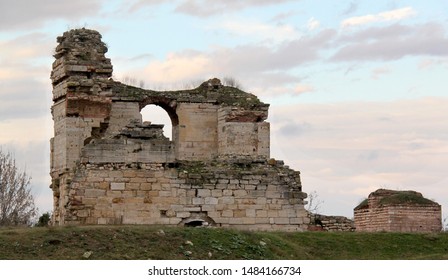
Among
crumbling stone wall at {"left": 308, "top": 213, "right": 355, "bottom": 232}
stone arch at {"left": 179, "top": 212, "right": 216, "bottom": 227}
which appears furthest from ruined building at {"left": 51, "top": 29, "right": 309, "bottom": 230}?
crumbling stone wall at {"left": 308, "top": 213, "right": 355, "bottom": 232}

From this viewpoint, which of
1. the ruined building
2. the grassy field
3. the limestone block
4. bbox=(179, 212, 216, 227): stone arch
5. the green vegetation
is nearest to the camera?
the grassy field

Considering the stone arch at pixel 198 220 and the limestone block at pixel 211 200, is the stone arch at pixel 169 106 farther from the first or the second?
the stone arch at pixel 198 220

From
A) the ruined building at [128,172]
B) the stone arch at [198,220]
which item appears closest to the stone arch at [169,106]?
the ruined building at [128,172]

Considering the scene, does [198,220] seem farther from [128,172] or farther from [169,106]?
[169,106]

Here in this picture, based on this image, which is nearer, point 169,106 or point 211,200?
point 211,200

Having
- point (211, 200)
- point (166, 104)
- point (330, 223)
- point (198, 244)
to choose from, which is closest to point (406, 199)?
point (330, 223)

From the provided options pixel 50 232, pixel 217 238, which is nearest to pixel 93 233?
pixel 50 232

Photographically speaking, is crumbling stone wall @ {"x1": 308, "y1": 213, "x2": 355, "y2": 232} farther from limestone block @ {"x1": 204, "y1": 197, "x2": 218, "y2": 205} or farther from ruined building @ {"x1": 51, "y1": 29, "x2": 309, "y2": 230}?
limestone block @ {"x1": 204, "y1": 197, "x2": 218, "y2": 205}

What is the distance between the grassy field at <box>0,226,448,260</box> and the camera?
21.8 m

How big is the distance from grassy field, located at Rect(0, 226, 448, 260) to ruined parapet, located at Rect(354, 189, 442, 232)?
3.52 meters

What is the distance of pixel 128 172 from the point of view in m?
27.5

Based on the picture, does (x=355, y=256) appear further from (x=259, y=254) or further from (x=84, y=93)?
(x=84, y=93)

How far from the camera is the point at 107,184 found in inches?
1073

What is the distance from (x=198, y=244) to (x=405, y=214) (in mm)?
8441
